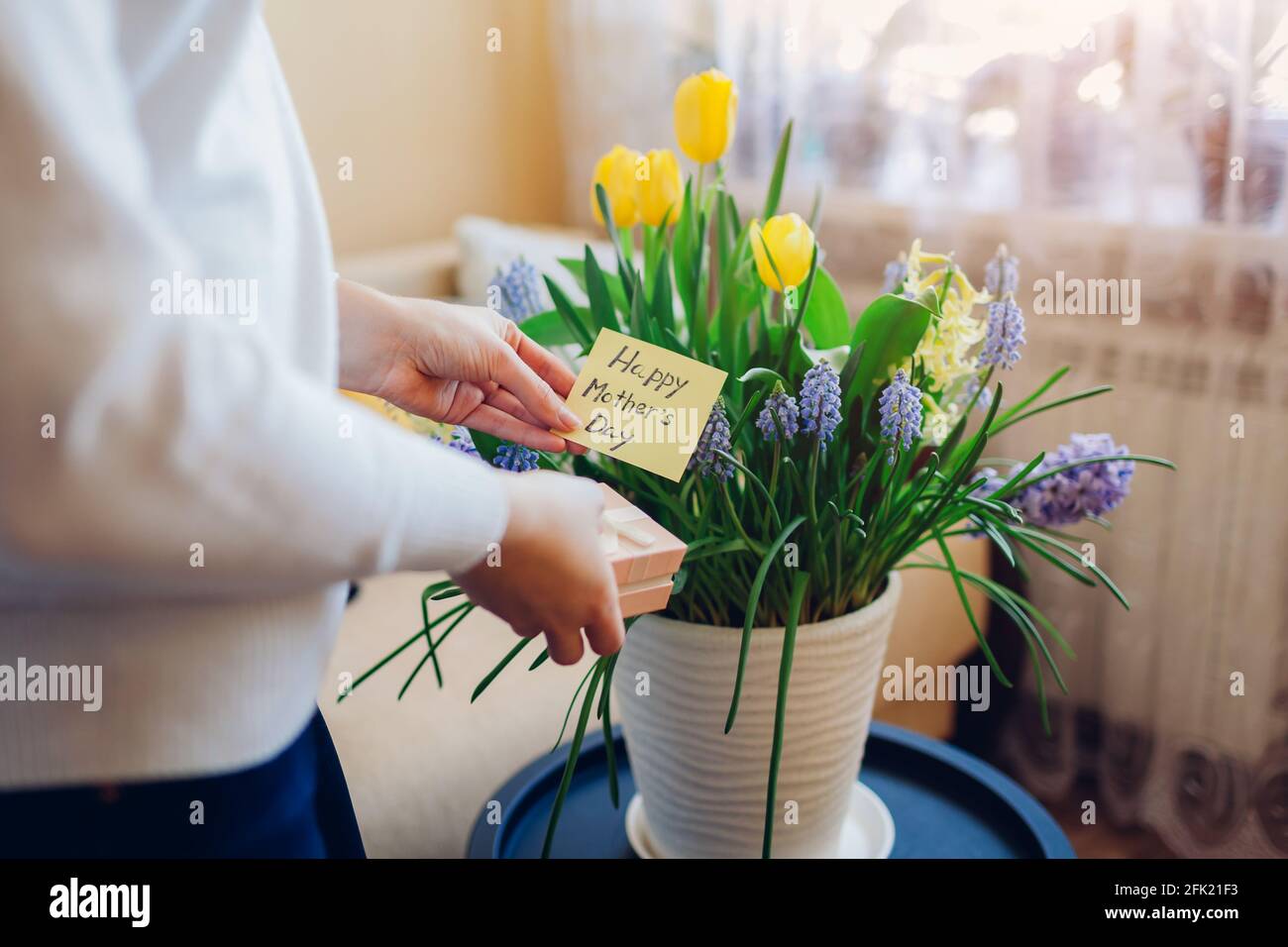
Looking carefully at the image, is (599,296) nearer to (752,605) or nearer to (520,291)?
(520,291)

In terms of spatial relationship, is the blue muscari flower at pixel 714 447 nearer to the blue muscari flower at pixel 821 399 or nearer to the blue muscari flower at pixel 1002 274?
the blue muscari flower at pixel 821 399

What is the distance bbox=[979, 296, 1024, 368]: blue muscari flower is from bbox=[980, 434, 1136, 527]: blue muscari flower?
0.09 metres

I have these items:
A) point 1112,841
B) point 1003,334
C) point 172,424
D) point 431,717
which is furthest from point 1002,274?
point 1112,841

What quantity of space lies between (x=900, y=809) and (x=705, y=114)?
1.91ft

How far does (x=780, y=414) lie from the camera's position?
64 cm

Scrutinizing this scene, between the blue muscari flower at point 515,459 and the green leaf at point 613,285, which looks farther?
the green leaf at point 613,285

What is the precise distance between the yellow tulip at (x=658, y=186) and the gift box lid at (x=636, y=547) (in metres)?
0.22

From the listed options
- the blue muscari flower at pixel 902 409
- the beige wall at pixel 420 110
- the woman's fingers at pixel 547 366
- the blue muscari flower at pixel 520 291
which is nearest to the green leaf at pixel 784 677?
the blue muscari flower at pixel 902 409

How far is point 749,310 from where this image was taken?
767 millimetres

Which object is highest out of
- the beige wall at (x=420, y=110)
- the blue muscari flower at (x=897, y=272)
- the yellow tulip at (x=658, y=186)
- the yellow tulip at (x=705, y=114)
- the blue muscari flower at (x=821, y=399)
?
the beige wall at (x=420, y=110)

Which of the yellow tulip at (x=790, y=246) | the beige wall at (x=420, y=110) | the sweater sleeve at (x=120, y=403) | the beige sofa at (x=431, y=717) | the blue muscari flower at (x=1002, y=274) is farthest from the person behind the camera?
the beige wall at (x=420, y=110)

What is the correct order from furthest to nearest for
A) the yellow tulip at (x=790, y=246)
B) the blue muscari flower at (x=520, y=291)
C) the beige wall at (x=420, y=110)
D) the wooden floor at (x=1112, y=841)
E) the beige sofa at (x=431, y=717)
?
the beige wall at (x=420, y=110) < the wooden floor at (x=1112, y=841) < the beige sofa at (x=431, y=717) < the blue muscari flower at (x=520, y=291) < the yellow tulip at (x=790, y=246)

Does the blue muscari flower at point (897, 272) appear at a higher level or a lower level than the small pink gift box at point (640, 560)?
higher

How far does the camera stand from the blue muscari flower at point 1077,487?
29.9 inches
